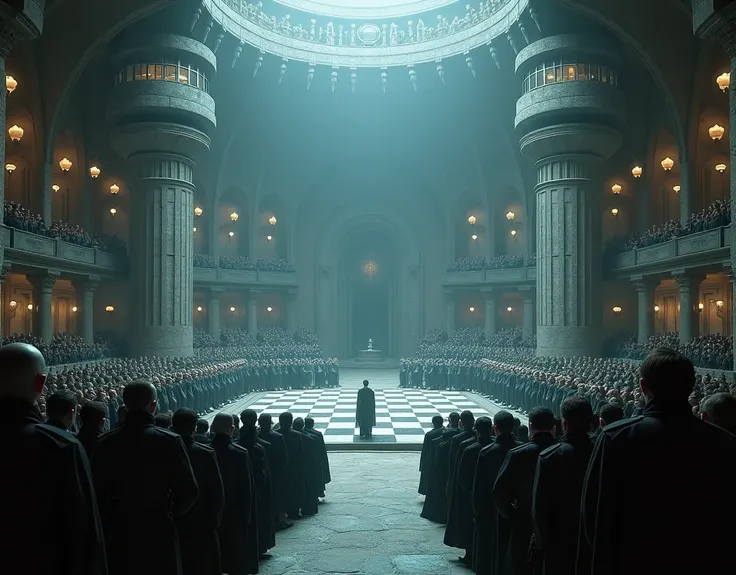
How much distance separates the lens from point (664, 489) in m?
2.89

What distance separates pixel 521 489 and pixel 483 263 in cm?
3363

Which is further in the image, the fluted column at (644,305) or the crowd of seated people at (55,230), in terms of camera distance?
the fluted column at (644,305)

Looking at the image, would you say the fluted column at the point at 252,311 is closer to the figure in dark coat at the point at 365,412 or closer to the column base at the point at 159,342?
the column base at the point at 159,342

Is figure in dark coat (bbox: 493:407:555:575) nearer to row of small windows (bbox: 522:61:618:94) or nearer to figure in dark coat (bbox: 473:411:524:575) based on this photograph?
figure in dark coat (bbox: 473:411:524:575)

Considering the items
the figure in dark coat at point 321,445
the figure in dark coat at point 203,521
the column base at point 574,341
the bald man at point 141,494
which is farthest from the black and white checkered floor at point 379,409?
the bald man at point 141,494

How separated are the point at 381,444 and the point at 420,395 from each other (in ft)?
36.1

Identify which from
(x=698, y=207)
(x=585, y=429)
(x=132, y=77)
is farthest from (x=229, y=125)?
(x=585, y=429)

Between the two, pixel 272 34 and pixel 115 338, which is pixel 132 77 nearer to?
pixel 272 34

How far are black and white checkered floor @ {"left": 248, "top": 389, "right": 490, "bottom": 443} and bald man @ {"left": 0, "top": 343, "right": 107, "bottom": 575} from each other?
45.9 feet

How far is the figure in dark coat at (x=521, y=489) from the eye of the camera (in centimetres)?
532

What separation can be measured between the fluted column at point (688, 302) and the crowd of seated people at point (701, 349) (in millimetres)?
484

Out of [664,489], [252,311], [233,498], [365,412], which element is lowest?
[365,412]

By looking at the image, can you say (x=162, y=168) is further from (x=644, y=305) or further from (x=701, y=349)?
(x=701, y=349)

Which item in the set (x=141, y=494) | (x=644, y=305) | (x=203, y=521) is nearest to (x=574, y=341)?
(x=644, y=305)
